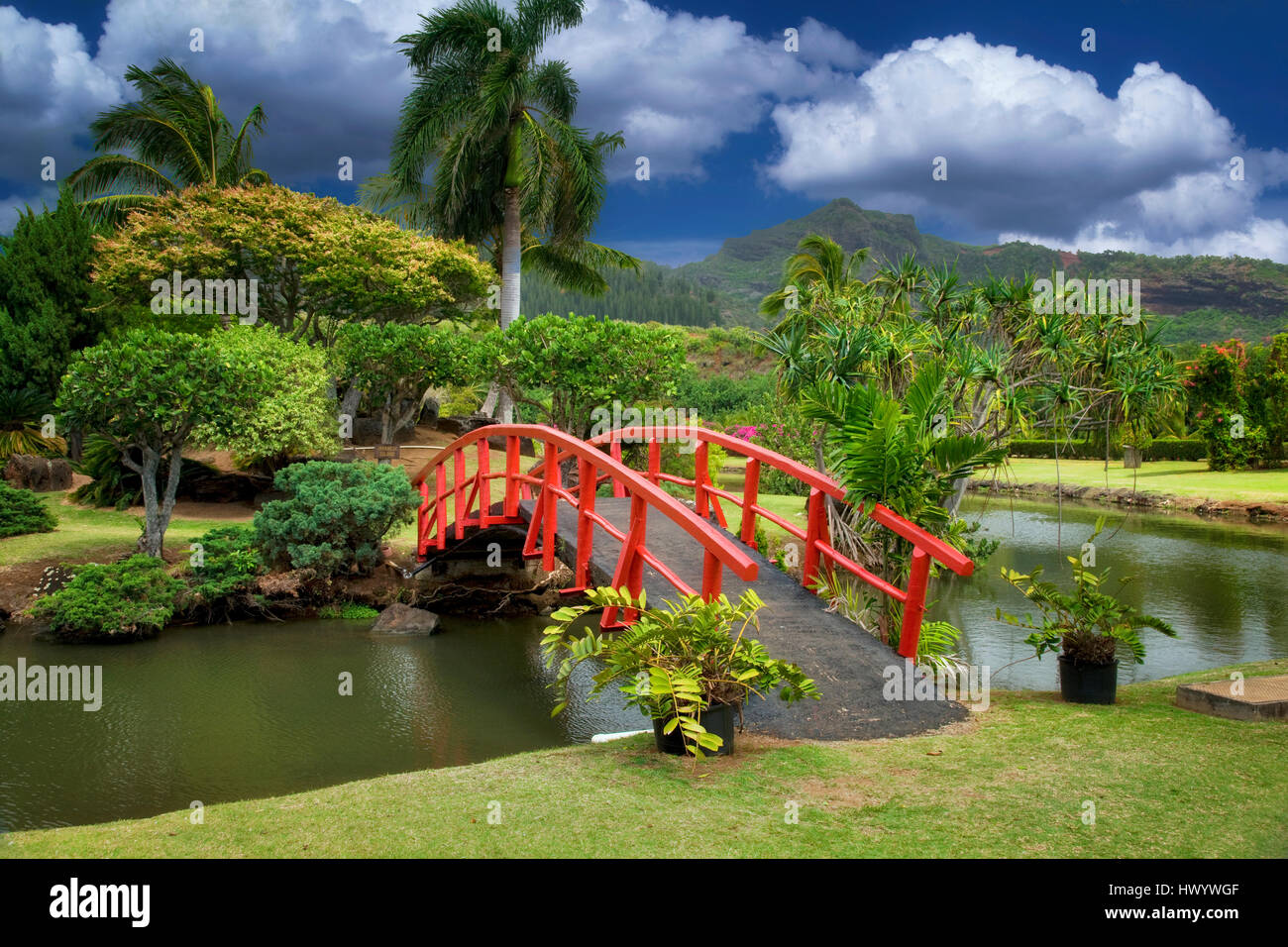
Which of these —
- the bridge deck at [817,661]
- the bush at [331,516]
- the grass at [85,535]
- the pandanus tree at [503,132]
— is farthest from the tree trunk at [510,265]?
the bridge deck at [817,661]

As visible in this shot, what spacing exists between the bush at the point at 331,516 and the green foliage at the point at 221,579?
1.37 ft

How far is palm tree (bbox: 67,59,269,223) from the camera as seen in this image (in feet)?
91.4

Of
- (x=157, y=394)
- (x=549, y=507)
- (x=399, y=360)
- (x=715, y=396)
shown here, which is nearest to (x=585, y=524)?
(x=549, y=507)

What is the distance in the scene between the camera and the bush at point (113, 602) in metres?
13.2

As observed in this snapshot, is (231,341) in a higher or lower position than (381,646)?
higher

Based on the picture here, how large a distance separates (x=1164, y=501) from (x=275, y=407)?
25.3 m

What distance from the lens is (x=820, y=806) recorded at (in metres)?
4.53

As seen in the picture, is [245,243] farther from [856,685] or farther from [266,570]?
[856,685]

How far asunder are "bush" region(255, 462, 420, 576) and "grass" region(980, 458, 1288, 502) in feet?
50.3

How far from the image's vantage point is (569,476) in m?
26.2

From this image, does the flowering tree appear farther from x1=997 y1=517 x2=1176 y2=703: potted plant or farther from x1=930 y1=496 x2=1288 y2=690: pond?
x1=997 y1=517 x2=1176 y2=703: potted plant

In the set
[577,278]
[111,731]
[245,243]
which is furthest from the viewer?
[577,278]

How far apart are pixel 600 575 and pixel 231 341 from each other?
44.7 feet
